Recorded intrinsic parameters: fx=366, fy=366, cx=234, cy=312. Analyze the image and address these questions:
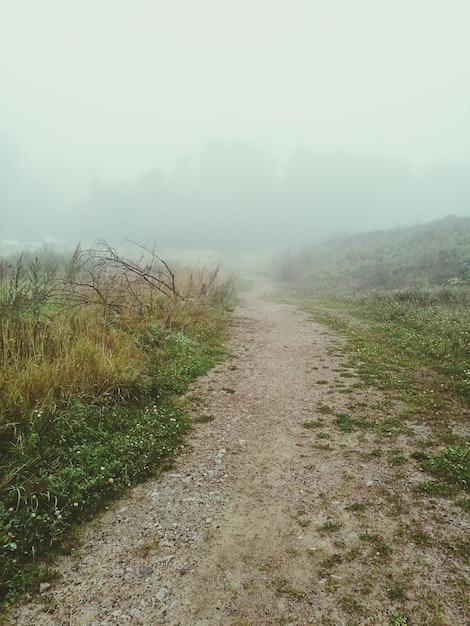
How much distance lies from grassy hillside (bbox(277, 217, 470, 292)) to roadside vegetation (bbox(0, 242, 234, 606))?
17698 millimetres

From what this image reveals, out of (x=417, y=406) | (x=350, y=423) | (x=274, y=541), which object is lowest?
(x=274, y=541)

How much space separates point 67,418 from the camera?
4.75 metres

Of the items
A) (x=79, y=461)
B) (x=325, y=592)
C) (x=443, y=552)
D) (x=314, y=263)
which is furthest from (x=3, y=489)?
(x=314, y=263)

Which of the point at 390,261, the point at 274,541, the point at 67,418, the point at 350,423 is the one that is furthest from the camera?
the point at 390,261

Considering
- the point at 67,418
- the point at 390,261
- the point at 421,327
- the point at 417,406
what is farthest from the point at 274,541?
the point at 390,261

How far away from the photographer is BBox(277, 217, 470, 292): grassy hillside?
854 inches

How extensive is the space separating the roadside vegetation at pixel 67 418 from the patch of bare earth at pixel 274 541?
0.26 metres

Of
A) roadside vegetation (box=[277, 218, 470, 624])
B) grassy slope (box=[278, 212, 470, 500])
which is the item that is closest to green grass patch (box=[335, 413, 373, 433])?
roadside vegetation (box=[277, 218, 470, 624])

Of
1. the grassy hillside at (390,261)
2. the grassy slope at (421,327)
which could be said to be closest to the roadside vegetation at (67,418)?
the grassy slope at (421,327)

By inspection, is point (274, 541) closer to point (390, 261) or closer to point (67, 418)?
point (67, 418)

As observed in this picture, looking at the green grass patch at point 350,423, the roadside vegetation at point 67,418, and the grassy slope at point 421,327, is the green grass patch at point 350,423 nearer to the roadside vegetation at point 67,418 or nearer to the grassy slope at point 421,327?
the grassy slope at point 421,327

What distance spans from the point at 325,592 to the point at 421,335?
8.92m

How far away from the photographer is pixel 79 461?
420 cm

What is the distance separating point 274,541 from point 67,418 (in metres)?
2.97
